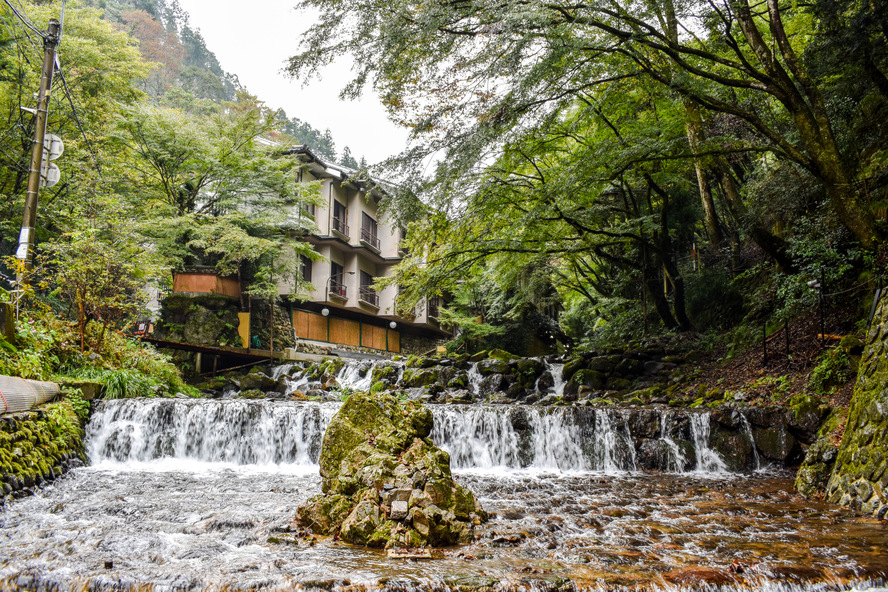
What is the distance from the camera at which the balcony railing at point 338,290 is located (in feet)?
82.7

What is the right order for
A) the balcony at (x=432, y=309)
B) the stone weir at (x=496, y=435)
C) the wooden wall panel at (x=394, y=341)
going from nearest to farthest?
the stone weir at (x=496, y=435) < the wooden wall panel at (x=394, y=341) < the balcony at (x=432, y=309)

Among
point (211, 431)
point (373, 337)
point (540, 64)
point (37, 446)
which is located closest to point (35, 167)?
point (37, 446)

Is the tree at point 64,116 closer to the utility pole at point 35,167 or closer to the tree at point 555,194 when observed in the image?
the utility pole at point 35,167

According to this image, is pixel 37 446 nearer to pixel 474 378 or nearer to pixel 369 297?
pixel 474 378

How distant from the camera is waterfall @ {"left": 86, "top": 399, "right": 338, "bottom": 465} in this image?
32.1 feet

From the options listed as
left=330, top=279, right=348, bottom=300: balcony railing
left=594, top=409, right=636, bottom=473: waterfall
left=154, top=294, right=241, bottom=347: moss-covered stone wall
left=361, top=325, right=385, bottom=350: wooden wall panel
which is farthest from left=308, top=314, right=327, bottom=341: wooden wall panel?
left=594, top=409, right=636, bottom=473: waterfall

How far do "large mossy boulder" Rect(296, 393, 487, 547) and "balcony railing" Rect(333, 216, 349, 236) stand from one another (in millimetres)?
20643

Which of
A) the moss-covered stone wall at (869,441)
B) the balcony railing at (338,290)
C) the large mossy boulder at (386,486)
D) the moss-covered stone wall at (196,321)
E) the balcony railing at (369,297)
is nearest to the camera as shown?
the large mossy boulder at (386,486)

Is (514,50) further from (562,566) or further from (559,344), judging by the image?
(559,344)

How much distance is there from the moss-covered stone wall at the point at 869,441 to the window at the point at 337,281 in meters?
22.1

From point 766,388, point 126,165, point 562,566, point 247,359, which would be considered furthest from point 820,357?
point 126,165

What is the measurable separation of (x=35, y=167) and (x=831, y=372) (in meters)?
14.7

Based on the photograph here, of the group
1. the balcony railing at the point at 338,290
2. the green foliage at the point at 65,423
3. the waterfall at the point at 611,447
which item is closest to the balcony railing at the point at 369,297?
the balcony railing at the point at 338,290

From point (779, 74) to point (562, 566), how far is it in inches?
308
